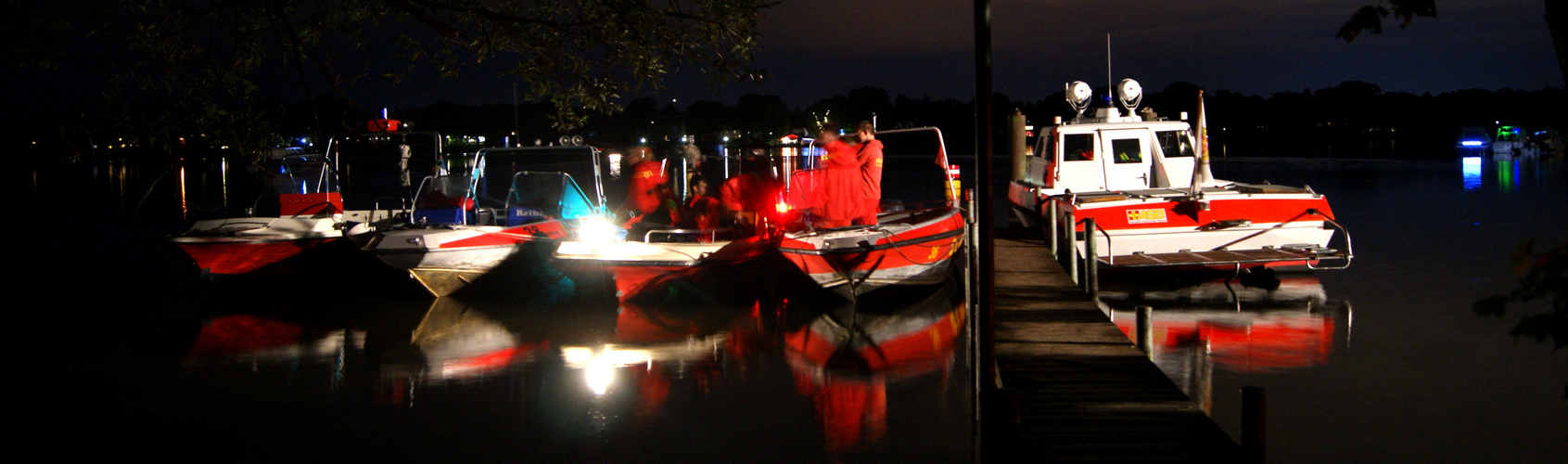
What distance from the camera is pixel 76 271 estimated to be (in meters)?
17.4

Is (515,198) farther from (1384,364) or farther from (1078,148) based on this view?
(1384,364)

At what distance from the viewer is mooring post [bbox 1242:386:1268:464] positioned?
164 inches

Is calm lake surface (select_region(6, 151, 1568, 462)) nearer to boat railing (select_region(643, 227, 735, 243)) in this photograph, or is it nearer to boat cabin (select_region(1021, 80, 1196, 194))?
boat railing (select_region(643, 227, 735, 243))

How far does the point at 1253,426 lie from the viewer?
14.0ft

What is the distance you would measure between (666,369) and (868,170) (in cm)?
368

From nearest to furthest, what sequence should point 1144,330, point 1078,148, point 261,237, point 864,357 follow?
point 1144,330 → point 864,357 → point 261,237 → point 1078,148

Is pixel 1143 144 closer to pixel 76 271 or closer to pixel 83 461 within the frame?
pixel 83 461

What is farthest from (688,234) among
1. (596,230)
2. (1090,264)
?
(1090,264)

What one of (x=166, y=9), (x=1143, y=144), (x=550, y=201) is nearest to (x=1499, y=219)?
(x=1143, y=144)

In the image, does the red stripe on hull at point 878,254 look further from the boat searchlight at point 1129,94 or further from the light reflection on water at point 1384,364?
the boat searchlight at point 1129,94

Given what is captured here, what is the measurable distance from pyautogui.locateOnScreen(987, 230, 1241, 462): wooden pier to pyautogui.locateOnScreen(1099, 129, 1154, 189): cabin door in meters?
5.77

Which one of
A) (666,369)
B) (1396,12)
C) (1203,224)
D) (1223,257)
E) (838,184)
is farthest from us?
(1203,224)

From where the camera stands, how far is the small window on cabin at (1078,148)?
49.5 feet

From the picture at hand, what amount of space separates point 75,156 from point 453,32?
2.71 meters
